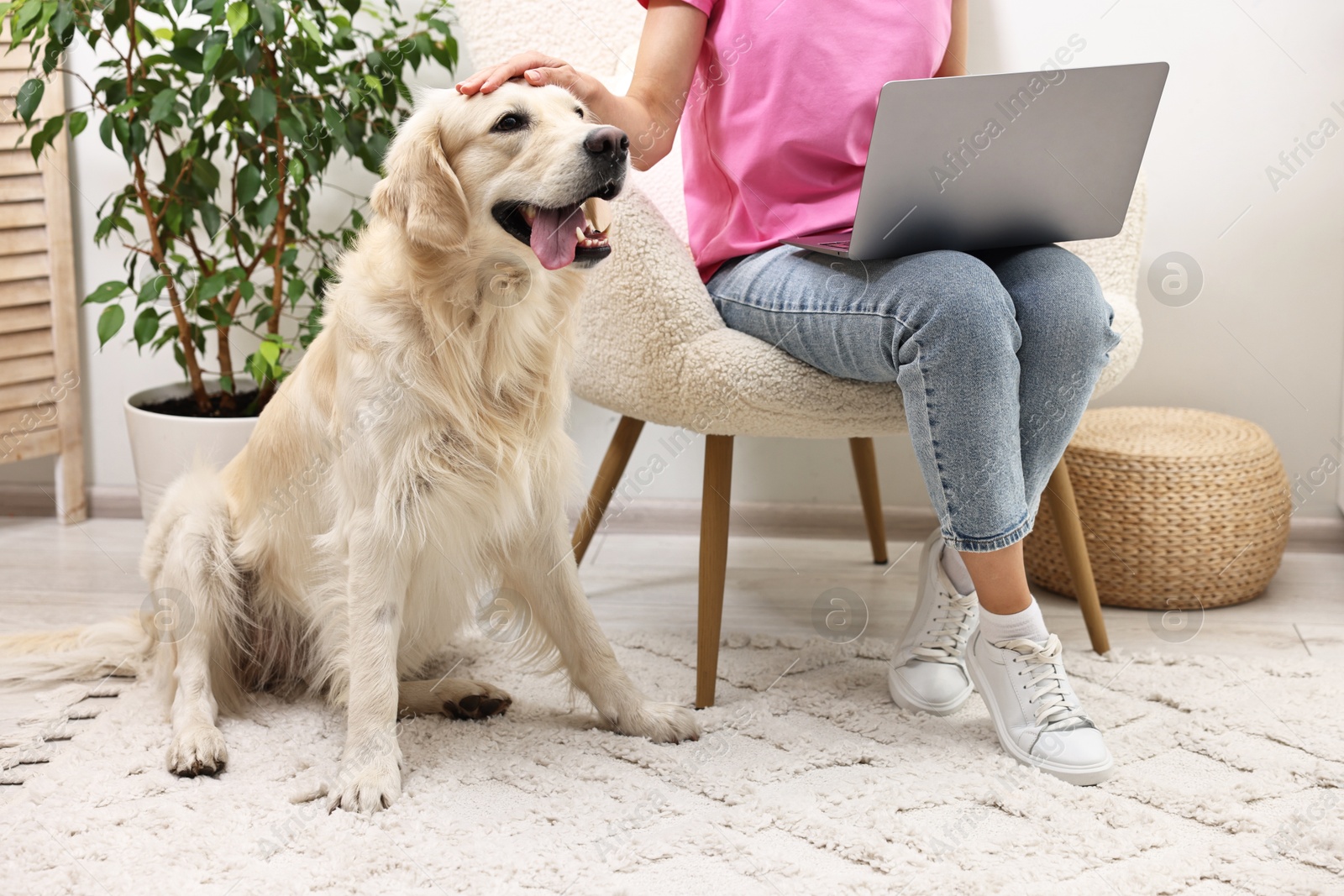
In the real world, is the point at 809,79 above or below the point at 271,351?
above

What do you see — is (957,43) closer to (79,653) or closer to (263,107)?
(263,107)

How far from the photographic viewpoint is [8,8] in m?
1.80

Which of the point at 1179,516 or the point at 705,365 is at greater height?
the point at 705,365

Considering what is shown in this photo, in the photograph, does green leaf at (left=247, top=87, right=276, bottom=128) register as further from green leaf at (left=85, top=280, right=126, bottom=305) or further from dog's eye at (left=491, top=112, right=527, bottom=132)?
dog's eye at (left=491, top=112, right=527, bottom=132)

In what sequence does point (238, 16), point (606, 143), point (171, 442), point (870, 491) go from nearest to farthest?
point (606, 143)
point (238, 16)
point (171, 442)
point (870, 491)

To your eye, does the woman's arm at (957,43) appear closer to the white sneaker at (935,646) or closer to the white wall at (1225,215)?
the white wall at (1225,215)

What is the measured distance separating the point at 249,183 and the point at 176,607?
33.1 inches

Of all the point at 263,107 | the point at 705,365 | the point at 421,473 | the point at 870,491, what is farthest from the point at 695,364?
the point at 263,107

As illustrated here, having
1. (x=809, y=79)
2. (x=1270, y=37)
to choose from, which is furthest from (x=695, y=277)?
(x=1270, y=37)

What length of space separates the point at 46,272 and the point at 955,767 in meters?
→ 2.13

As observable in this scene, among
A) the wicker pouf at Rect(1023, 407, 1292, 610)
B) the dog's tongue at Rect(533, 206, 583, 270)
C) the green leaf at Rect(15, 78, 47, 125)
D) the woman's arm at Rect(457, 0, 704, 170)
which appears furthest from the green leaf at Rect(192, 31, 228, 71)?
the wicker pouf at Rect(1023, 407, 1292, 610)

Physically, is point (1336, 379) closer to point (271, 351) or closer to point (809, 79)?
point (809, 79)

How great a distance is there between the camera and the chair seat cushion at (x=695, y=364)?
145cm

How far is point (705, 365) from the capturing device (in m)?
1.47
